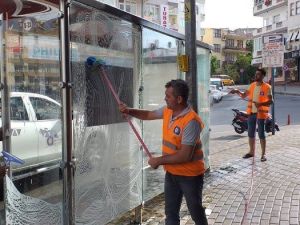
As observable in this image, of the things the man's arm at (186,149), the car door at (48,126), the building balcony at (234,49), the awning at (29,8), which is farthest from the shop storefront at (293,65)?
the awning at (29,8)

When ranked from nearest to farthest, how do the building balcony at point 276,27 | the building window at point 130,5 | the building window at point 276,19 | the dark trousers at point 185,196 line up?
the dark trousers at point 185,196 < the building window at point 130,5 < the building balcony at point 276,27 < the building window at point 276,19

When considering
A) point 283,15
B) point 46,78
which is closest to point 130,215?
point 46,78

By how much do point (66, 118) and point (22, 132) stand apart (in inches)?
26.9

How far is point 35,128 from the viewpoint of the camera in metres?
4.46

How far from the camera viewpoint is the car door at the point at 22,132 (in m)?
4.38

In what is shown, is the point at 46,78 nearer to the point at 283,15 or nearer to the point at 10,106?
the point at 10,106

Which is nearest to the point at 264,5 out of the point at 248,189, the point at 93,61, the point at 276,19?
the point at 276,19

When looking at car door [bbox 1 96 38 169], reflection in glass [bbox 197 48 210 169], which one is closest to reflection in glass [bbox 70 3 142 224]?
car door [bbox 1 96 38 169]

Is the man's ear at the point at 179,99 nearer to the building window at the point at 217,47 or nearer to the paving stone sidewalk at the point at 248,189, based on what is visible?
the paving stone sidewalk at the point at 248,189

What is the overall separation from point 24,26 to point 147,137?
7.71ft

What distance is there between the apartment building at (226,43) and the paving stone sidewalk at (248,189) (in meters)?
95.4

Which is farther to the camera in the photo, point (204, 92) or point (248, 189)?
point (204, 92)

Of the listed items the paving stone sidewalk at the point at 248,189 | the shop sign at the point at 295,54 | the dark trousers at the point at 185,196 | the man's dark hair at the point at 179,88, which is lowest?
the paving stone sidewalk at the point at 248,189

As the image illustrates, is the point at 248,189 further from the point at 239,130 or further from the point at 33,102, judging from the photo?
the point at 239,130
